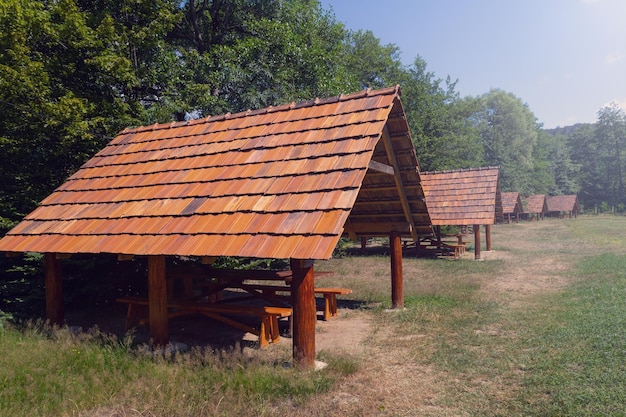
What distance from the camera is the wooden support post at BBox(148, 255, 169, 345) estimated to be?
690 cm

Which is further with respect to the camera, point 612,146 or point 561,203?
point 612,146

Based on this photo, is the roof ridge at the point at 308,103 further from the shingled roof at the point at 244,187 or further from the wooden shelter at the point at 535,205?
the wooden shelter at the point at 535,205

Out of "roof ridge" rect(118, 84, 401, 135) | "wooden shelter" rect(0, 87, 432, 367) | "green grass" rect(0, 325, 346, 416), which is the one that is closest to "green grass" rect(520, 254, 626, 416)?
"green grass" rect(0, 325, 346, 416)

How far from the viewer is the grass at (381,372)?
15.2 feet

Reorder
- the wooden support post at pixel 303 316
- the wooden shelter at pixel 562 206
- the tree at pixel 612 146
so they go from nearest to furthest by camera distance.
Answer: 1. the wooden support post at pixel 303 316
2. the wooden shelter at pixel 562 206
3. the tree at pixel 612 146

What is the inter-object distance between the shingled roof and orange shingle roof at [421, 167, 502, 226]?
11152 mm

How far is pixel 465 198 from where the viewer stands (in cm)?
2119

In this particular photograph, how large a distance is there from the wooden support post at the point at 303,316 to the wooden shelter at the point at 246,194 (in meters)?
0.01

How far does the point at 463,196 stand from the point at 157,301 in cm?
1760

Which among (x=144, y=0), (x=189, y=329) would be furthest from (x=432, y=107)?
(x=189, y=329)

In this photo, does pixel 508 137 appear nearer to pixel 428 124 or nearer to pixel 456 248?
pixel 428 124

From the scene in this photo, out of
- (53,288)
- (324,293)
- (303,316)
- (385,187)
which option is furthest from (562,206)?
(53,288)

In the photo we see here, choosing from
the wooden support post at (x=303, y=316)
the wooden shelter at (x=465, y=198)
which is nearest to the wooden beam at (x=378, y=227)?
the wooden support post at (x=303, y=316)

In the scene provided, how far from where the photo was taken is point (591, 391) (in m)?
4.85
